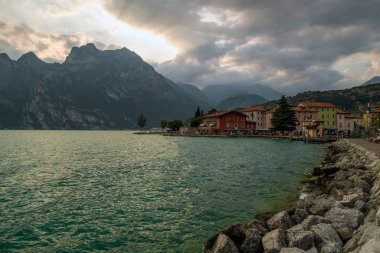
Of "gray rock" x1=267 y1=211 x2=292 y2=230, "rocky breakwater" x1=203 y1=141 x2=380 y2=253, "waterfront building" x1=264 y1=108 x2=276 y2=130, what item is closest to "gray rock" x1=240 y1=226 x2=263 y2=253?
"rocky breakwater" x1=203 y1=141 x2=380 y2=253

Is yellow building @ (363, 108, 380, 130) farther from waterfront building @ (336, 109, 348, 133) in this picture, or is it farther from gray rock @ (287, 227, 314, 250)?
gray rock @ (287, 227, 314, 250)

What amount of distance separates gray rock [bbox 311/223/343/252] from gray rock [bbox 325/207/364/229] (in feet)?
4.31

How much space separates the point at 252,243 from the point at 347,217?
185 inches

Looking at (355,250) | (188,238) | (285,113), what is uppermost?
(285,113)

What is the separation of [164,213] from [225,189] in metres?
8.87

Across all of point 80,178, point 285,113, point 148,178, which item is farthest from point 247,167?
point 285,113

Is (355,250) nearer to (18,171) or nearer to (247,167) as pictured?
(247,167)

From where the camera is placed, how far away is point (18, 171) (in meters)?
38.0

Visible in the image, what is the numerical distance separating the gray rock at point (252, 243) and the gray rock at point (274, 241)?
0.29m

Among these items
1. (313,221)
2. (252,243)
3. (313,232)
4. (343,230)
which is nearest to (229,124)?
(313,221)

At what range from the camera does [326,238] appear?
11547 millimetres

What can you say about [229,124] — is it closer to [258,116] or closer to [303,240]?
[258,116]

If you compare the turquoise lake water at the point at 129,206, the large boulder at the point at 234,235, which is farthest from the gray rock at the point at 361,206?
the large boulder at the point at 234,235

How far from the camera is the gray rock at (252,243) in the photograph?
12281 mm
